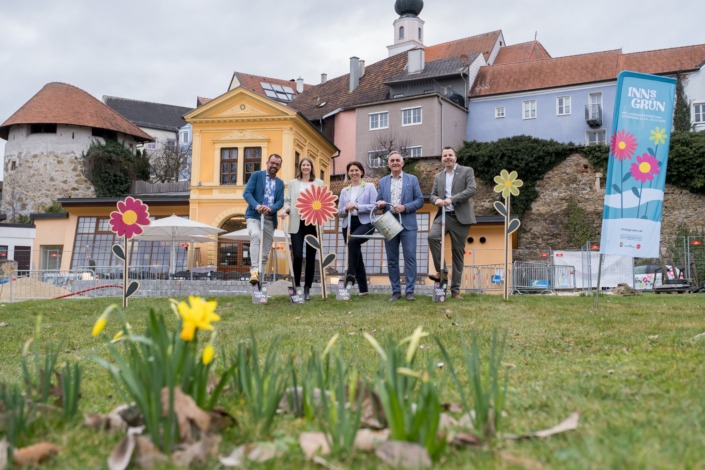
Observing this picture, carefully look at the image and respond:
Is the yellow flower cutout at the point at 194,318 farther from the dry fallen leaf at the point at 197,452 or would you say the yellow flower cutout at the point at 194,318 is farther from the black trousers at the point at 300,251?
the black trousers at the point at 300,251

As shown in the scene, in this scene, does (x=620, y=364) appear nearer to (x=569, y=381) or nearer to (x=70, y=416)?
(x=569, y=381)

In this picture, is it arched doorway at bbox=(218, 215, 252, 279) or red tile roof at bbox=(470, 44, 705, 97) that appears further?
red tile roof at bbox=(470, 44, 705, 97)

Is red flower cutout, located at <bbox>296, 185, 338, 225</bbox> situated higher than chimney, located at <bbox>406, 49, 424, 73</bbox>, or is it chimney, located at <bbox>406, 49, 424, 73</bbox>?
chimney, located at <bbox>406, 49, 424, 73</bbox>

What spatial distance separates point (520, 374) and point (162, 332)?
67.4 inches

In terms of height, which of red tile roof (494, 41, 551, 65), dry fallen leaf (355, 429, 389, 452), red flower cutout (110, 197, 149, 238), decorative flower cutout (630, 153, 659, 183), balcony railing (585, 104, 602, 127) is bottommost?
dry fallen leaf (355, 429, 389, 452)

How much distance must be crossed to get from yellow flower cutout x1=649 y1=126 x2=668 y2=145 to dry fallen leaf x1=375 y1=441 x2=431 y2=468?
6.43 m

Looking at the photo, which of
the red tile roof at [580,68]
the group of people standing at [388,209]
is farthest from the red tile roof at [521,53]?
the group of people standing at [388,209]

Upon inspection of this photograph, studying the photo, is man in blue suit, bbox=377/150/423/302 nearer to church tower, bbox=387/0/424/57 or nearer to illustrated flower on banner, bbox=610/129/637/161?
illustrated flower on banner, bbox=610/129/637/161

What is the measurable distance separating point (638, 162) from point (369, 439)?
6258 millimetres

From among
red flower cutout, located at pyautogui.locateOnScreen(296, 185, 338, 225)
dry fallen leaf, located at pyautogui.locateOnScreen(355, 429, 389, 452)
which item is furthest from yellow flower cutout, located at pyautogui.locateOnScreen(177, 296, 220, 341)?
red flower cutout, located at pyautogui.locateOnScreen(296, 185, 338, 225)

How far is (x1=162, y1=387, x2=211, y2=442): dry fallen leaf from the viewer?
1.76 meters

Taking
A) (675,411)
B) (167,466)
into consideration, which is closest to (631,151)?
(675,411)

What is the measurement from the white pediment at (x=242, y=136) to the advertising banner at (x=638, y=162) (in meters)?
23.1

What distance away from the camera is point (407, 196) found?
8.75 metres
